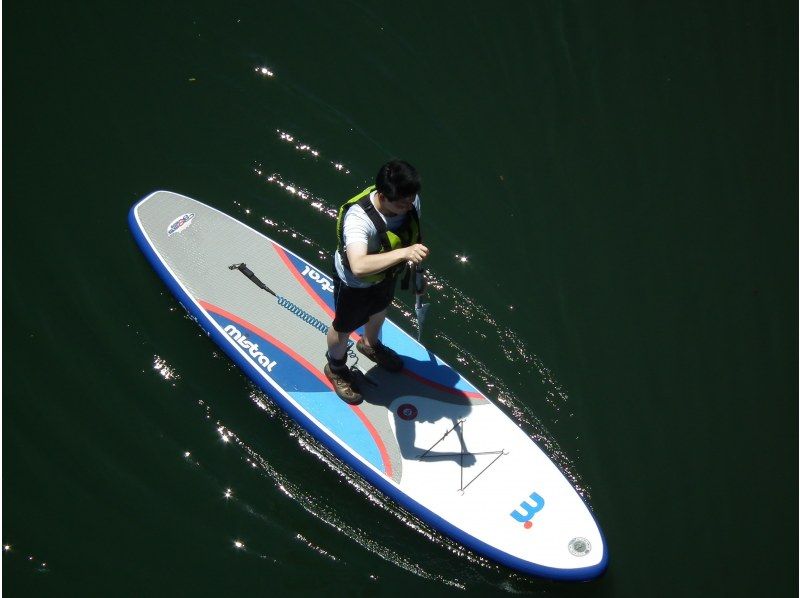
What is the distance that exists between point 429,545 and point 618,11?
215 inches

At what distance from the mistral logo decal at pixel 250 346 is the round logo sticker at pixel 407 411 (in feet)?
3.28

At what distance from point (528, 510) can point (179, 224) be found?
11.8 ft

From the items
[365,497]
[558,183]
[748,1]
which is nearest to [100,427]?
[365,497]

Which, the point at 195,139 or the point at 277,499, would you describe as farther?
the point at 195,139

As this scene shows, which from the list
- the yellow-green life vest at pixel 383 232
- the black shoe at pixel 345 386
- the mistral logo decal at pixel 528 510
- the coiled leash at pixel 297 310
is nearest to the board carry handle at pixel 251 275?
the coiled leash at pixel 297 310

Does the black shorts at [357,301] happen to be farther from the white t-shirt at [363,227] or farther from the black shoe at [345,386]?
the black shoe at [345,386]

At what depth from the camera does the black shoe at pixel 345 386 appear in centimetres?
640

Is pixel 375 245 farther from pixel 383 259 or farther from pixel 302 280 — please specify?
pixel 302 280

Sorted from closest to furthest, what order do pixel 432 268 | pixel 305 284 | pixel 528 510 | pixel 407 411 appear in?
pixel 528 510, pixel 407 411, pixel 305 284, pixel 432 268

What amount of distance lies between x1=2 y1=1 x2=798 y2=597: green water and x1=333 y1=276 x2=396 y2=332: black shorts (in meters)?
1.15

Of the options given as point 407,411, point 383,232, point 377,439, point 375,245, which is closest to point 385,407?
point 407,411

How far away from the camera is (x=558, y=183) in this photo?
776cm

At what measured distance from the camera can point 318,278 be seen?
7.09 metres

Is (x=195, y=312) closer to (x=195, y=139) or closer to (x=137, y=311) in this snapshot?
(x=137, y=311)
